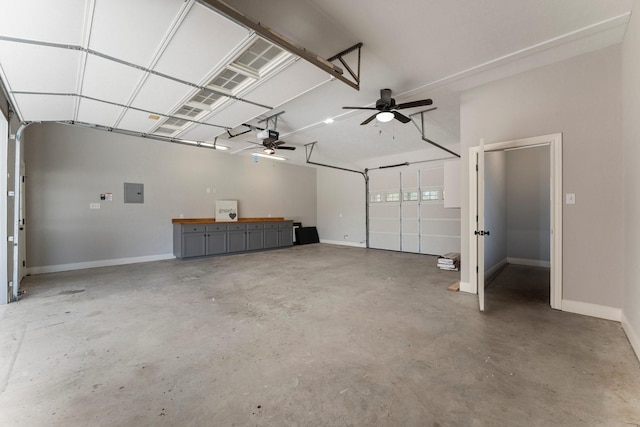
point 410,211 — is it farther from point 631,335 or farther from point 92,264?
point 92,264

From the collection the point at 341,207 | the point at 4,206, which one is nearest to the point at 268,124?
the point at 4,206

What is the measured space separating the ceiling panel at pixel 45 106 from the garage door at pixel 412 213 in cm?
739

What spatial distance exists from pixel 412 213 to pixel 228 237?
5439 mm

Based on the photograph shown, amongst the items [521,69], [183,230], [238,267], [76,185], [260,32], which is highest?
[521,69]

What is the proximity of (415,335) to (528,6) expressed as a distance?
3.28m

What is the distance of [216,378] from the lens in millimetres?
1900

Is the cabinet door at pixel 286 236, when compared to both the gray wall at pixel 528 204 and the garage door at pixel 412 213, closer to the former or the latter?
the garage door at pixel 412 213

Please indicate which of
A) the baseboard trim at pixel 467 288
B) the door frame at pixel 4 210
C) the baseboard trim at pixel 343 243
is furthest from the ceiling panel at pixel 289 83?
the baseboard trim at pixel 343 243

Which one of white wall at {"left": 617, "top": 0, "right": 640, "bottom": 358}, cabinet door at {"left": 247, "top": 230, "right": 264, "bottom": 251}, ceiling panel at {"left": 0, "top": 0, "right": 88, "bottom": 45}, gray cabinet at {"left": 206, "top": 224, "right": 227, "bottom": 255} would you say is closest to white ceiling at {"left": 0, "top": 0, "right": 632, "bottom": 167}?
ceiling panel at {"left": 0, "top": 0, "right": 88, "bottom": 45}

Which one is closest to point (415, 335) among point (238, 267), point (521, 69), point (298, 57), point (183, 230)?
point (298, 57)

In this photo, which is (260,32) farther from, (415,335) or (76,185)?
(76,185)

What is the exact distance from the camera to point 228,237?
739 cm

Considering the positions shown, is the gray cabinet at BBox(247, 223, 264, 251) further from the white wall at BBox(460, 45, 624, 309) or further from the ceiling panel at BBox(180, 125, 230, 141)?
the white wall at BBox(460, 45, 624, 309)

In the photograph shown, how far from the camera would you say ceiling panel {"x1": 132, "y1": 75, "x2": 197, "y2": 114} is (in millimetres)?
3238
